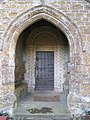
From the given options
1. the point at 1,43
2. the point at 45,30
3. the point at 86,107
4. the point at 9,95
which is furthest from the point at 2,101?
the point at 45,30

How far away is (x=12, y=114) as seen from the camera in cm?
605

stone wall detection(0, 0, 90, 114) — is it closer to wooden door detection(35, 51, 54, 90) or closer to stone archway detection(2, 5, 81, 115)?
stone archway detection(2, 5, 81, 115)

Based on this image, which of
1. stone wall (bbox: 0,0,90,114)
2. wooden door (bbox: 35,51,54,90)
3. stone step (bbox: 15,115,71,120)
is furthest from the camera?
wooden door (bbox: 35,51,54,90)

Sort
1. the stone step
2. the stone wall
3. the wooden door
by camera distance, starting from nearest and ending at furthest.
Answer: the stone step, the stone wall, the wooden door

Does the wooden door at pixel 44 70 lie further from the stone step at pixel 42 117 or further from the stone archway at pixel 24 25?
the stone step at pixel 42 117

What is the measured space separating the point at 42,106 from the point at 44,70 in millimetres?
2913

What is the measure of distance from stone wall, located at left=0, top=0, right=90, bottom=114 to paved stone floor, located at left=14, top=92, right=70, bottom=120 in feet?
1.08

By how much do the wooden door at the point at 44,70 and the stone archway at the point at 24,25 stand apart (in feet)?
10.5

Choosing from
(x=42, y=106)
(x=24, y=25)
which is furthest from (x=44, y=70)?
(x=24, y=25)

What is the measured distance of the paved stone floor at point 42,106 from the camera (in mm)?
5965

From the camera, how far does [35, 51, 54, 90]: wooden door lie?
9406 millimetres

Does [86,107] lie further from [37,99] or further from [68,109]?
[37,99]

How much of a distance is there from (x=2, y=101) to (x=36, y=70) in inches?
140

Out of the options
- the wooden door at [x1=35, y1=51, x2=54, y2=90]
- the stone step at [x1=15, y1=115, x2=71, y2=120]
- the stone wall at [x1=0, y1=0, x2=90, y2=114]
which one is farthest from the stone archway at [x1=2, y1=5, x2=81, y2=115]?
the wooden door at [x1=35, y1=51, x2=54, y2=90]
